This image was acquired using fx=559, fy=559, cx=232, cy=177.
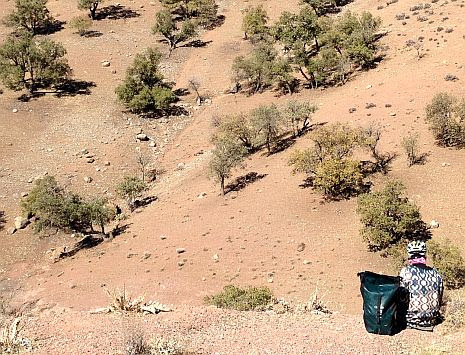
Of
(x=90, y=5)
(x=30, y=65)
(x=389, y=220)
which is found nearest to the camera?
(x=389, y=220)

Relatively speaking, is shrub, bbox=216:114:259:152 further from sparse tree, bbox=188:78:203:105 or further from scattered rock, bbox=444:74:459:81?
scattered rock, bbox=444:74:459:81

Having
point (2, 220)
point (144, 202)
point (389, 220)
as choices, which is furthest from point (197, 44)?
point (389, 220)

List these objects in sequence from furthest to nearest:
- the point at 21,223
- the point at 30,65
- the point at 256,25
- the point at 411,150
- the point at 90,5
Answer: the point at 90,5 < the point at 256,25 < the point at 30,65 < the point at 21,223 < the point at 411,150

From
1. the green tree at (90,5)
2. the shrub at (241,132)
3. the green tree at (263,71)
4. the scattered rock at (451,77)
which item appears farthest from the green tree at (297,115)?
the green tree at (90,5)

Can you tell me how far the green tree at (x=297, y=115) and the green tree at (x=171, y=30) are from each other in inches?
1119

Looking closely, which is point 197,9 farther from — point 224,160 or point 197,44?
point 224,160

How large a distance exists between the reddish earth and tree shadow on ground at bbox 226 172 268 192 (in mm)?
486

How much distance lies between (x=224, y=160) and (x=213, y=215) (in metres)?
4.37

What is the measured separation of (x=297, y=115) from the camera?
135 feet

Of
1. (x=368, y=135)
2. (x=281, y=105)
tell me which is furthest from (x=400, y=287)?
(x=281, y=105)

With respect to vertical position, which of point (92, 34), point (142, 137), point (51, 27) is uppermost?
point (51, 27)

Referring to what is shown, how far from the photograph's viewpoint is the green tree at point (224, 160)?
121ft

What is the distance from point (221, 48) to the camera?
218ft

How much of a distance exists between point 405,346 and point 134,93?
4507cm
